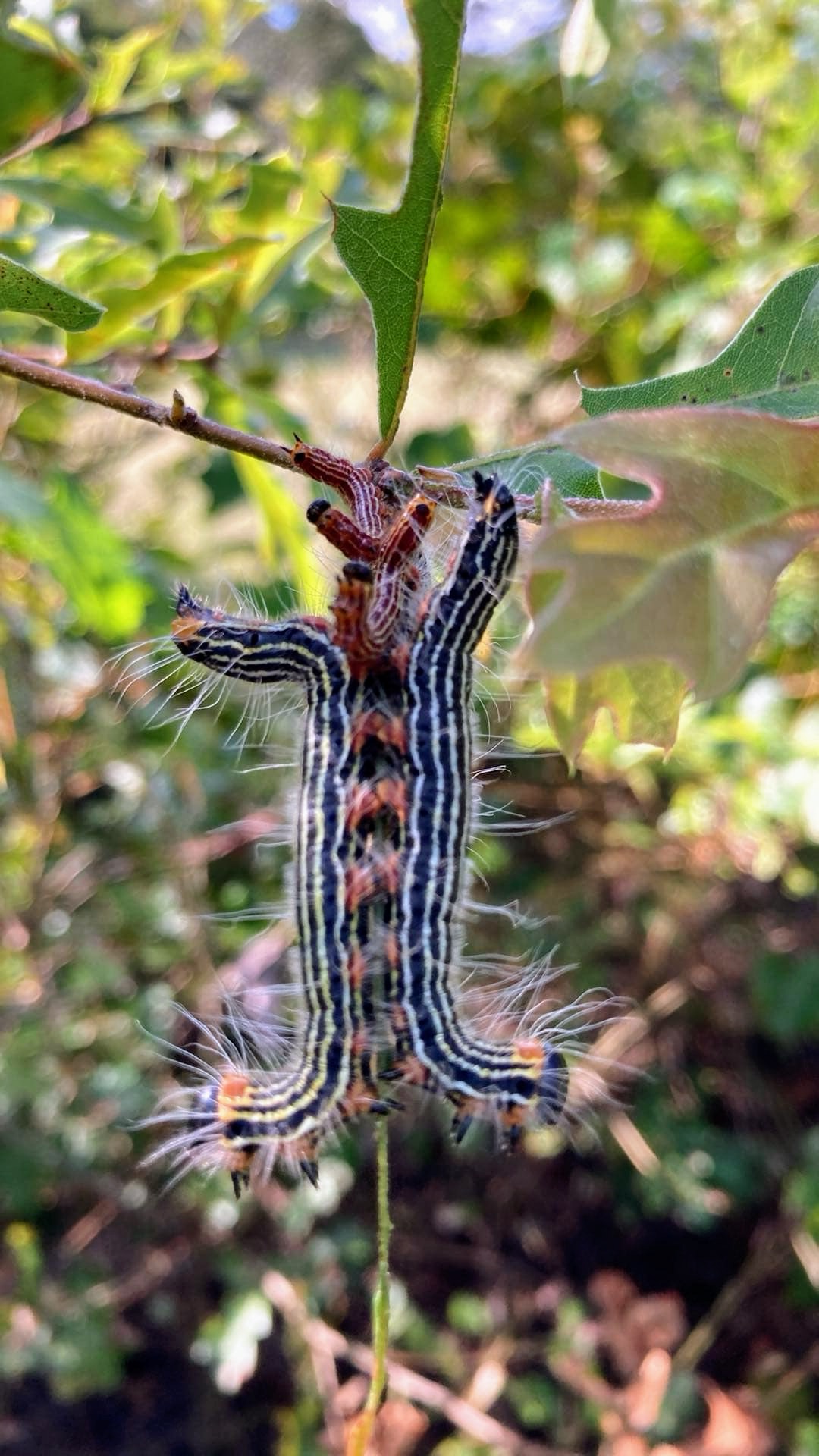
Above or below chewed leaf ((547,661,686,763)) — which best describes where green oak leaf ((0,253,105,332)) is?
above

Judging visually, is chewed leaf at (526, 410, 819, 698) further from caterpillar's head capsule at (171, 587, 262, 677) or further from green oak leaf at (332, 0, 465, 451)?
caterpillar's head capsule at (171, 587, 262, 677)

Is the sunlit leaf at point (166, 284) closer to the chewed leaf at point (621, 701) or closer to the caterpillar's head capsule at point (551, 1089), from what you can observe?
the chewed leaf at point (621, 701)

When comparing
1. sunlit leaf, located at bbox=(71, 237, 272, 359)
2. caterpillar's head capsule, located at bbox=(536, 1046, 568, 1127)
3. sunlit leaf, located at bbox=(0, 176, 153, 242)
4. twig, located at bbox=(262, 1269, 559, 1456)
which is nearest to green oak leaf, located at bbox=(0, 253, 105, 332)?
sunlit leaf, located at bbox=(71, 237, 272, 359)

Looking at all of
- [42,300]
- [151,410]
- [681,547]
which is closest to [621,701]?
[681,547]

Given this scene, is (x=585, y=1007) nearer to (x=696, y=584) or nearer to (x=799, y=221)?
(x=696, y=584)

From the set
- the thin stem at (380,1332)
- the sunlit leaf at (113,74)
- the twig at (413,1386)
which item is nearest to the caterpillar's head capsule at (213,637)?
the thin stem at (380,1332)

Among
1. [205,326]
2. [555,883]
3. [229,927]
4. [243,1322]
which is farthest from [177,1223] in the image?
[205,326]

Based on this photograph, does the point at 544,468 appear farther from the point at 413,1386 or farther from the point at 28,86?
the point at 413,1386
